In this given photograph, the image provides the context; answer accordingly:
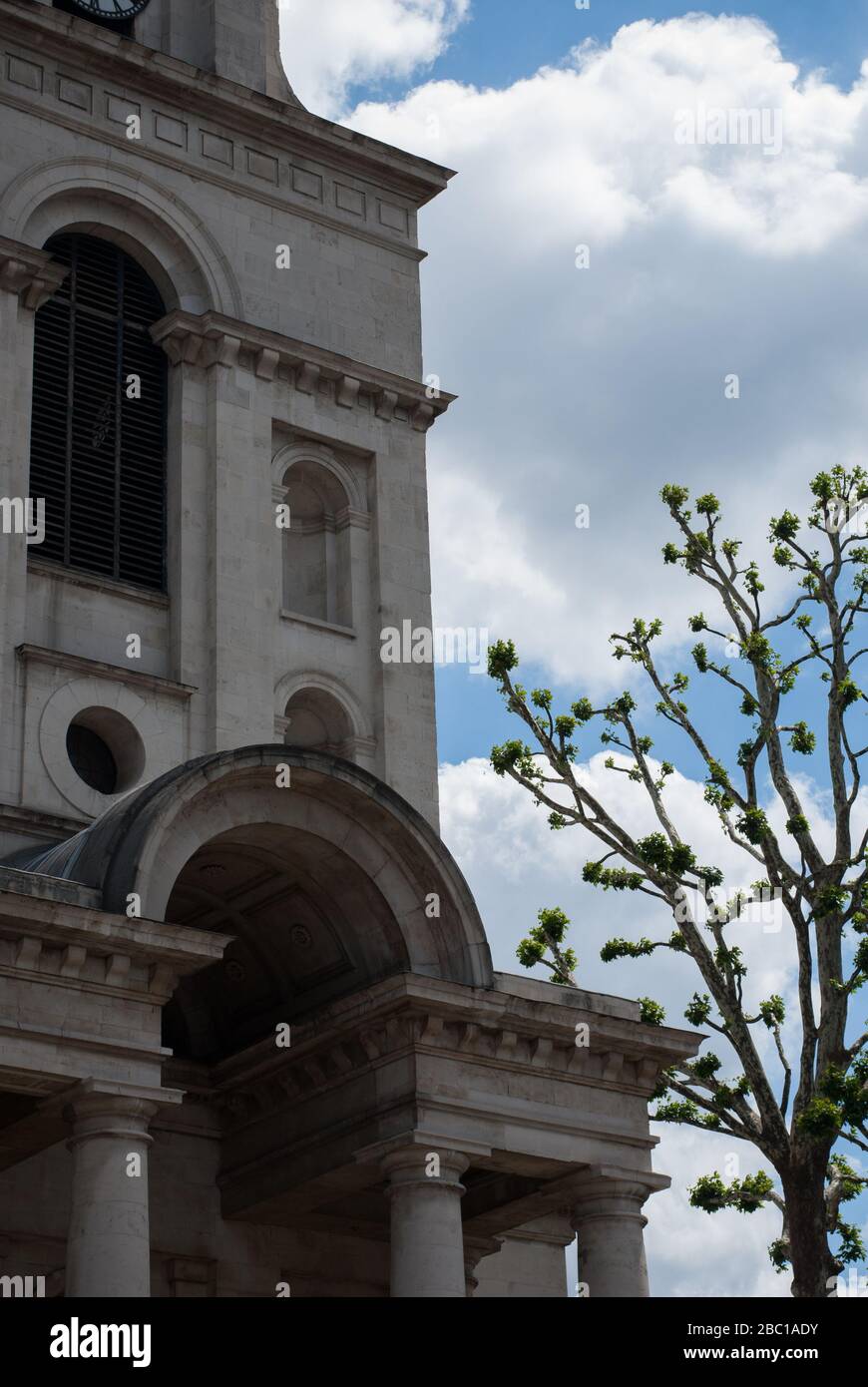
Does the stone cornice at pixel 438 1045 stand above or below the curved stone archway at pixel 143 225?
below

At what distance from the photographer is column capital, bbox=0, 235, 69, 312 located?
127ft

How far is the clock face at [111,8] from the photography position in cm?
4325

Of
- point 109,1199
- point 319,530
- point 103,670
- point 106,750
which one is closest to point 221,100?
point 319,530

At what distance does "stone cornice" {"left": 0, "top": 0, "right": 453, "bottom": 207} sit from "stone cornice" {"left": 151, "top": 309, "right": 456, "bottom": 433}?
4.42 meters

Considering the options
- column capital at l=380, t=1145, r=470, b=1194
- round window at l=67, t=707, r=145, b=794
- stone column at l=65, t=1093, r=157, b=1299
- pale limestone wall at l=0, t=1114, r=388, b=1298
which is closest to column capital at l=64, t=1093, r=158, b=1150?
stone column at l=65, t=1093, r=157, b=1299

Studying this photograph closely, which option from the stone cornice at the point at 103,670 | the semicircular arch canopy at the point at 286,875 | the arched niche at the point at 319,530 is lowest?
the semicircular arch canopy at the point at 286,875

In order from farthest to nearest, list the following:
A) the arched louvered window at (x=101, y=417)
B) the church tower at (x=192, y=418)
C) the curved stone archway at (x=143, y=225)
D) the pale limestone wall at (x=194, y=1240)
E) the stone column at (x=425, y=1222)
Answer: the curved stone archway at (x=143, y=225), the arched louvered window at (x=101, y=417), the church tower at (x=192, y=418), the pale limestone wall at (x=194, y=1240), the stone column at (x=425, y=1222)

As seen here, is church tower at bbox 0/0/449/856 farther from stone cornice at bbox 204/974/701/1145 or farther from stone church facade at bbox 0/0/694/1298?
stone cornice at bbox 204/974/701/1145

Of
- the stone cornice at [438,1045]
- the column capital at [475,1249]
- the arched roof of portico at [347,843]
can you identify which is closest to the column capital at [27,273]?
the arched roof of portico at [347,843]

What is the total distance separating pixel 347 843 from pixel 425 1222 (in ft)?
17.2

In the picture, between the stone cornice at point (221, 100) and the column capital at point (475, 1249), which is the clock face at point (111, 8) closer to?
the stone cornice at point (221, 100)

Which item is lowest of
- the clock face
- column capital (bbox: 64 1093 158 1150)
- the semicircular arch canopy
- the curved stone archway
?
column capital (bbox: 64 1093 158 1150)

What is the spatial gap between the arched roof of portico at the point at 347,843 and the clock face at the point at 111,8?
17072 millimetres

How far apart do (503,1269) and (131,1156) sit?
1202 centimetres
